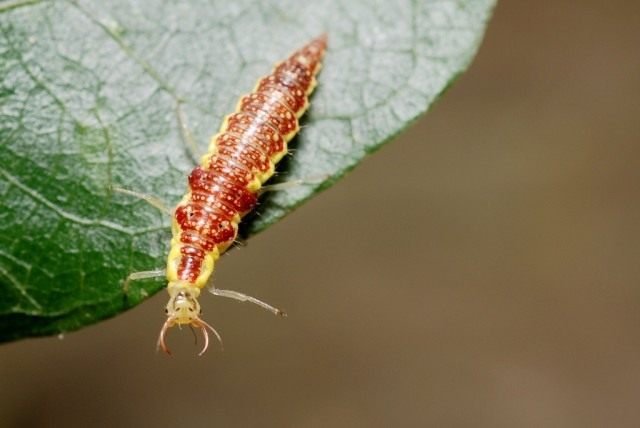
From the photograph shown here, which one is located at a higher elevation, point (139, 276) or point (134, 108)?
point (134, 108)

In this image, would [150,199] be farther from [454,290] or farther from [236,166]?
[454,290]

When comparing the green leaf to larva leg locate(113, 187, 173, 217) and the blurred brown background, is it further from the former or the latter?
the blurred brown background

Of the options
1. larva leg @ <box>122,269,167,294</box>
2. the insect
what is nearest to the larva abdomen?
the insect

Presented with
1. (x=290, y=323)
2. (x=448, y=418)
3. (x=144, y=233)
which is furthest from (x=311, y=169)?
(x=448, y=418)

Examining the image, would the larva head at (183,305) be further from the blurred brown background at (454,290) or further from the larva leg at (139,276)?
the blurred brown background at (454,290)

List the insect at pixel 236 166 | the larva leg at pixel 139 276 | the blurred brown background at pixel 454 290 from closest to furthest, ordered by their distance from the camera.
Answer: the larva leg at pixel 139 276
the insect at pixel 236 166
the blurred brown background at pixel 454 290

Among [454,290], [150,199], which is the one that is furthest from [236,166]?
[454,290]

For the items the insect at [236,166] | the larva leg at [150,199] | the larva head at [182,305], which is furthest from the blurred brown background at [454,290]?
the larva leg at [150,199]
